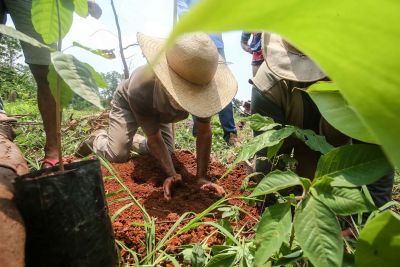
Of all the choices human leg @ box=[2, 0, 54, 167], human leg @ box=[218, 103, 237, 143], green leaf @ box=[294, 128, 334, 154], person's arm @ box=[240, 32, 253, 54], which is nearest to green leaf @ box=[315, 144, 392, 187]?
green leaf @ box=[294, 128, 334, 154]

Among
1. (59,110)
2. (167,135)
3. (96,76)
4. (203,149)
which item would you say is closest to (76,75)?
(96,76)

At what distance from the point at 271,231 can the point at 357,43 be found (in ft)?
1.32

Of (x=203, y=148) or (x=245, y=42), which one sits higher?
(x=245, y=42)

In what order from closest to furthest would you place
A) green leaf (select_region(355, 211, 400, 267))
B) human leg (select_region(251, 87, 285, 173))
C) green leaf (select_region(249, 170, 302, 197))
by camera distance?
1. green leaf (select_region(355, 211, 400, 267))
2. green leaf (select_region(249, 170, 302, 197))
3. human leg (select_region(251, 87, 285, 173))

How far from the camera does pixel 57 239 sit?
69 centimetres

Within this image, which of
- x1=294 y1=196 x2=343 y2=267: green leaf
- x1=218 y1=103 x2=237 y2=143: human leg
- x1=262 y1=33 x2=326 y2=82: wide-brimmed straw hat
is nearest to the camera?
x1=294 y1=196 x2=343 y2=267: green leaf

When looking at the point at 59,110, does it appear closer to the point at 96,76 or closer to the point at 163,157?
the point at 96,76

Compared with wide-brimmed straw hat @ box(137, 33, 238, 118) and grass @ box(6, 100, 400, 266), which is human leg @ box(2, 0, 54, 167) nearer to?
grass @ box(6, 100, 400, 266)

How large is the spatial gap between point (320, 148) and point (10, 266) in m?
0.61

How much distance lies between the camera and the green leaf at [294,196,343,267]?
42cm

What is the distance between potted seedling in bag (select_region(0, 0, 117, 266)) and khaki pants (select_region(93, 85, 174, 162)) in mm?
1723

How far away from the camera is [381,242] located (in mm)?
328

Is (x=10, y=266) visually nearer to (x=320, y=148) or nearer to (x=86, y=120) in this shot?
(x=320, y=148)

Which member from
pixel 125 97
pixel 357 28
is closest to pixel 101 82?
pixel 357 28
